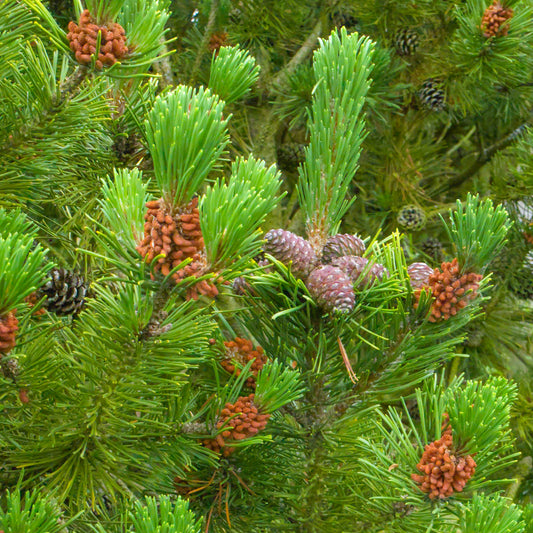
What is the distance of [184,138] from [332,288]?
0.55 ft

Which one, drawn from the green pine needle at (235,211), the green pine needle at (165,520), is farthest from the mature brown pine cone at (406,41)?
the green pine needle at (165,520)

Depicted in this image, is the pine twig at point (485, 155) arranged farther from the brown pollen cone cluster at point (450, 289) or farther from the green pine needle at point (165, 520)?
the green pine needle at point (165, 520)

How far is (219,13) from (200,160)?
111 centimetres

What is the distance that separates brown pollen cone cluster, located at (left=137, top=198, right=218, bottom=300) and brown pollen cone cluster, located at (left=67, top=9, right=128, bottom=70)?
0.59 feet

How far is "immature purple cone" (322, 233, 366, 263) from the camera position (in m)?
0.54

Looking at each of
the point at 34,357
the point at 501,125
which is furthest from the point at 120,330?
the point at 501,125

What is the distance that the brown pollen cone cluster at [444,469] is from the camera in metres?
0.53

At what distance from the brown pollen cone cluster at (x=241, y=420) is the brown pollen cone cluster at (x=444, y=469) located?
139 mm

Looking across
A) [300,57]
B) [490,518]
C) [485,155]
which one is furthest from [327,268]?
[485,155]

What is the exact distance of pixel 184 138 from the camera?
402 mm

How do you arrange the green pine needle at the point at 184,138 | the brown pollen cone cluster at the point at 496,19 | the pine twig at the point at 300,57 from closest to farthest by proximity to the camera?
the green pine needle at the point at 184,138 → the brown pollen cone cluster at the point at 496,19 → the pine twig at the point at 300,57

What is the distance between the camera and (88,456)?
1.76ft

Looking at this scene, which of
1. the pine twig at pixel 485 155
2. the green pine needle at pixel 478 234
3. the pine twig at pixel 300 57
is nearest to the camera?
the green pine needle at pixel 478 234

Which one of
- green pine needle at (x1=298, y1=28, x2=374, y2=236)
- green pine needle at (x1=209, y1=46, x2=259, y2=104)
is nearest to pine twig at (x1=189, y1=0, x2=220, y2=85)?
green pine needle at (x1=209, y1=46, x2=259, y2=104)
